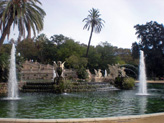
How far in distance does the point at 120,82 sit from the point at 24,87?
41.5 feet

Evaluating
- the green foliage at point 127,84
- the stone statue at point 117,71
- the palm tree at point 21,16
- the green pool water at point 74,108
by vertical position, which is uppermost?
the palm tree at point 21,16

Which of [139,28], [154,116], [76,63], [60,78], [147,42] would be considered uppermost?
[139,28]

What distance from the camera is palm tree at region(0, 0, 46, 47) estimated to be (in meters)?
22.8

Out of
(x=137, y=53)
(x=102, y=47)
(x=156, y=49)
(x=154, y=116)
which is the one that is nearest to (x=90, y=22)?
(x=102, y=47)

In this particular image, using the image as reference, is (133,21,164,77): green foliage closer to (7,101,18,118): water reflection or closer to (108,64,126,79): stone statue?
(108,64,126,79): stone statue

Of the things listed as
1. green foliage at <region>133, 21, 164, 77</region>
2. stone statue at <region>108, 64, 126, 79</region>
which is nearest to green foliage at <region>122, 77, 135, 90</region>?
stone statue at <region>108, 64, 126, 79</region>

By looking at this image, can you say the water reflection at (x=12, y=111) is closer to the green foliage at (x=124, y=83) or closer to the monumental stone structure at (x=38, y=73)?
the green foliage at (x=124, y=83)

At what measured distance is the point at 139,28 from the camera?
6044cm

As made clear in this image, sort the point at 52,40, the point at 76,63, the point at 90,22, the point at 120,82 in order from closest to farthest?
the point at 120,82 → the point at 76,63 → the point at 90,22 → the point at 52,40

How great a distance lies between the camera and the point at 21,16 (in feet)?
76.2

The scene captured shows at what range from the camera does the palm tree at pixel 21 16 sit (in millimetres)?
22819

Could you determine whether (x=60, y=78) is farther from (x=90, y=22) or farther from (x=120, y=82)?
(x=90, y=22)

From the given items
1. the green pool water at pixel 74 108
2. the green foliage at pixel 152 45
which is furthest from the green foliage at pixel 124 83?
the green foliage at pixel 152 45

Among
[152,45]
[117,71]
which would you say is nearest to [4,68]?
[117,71]
